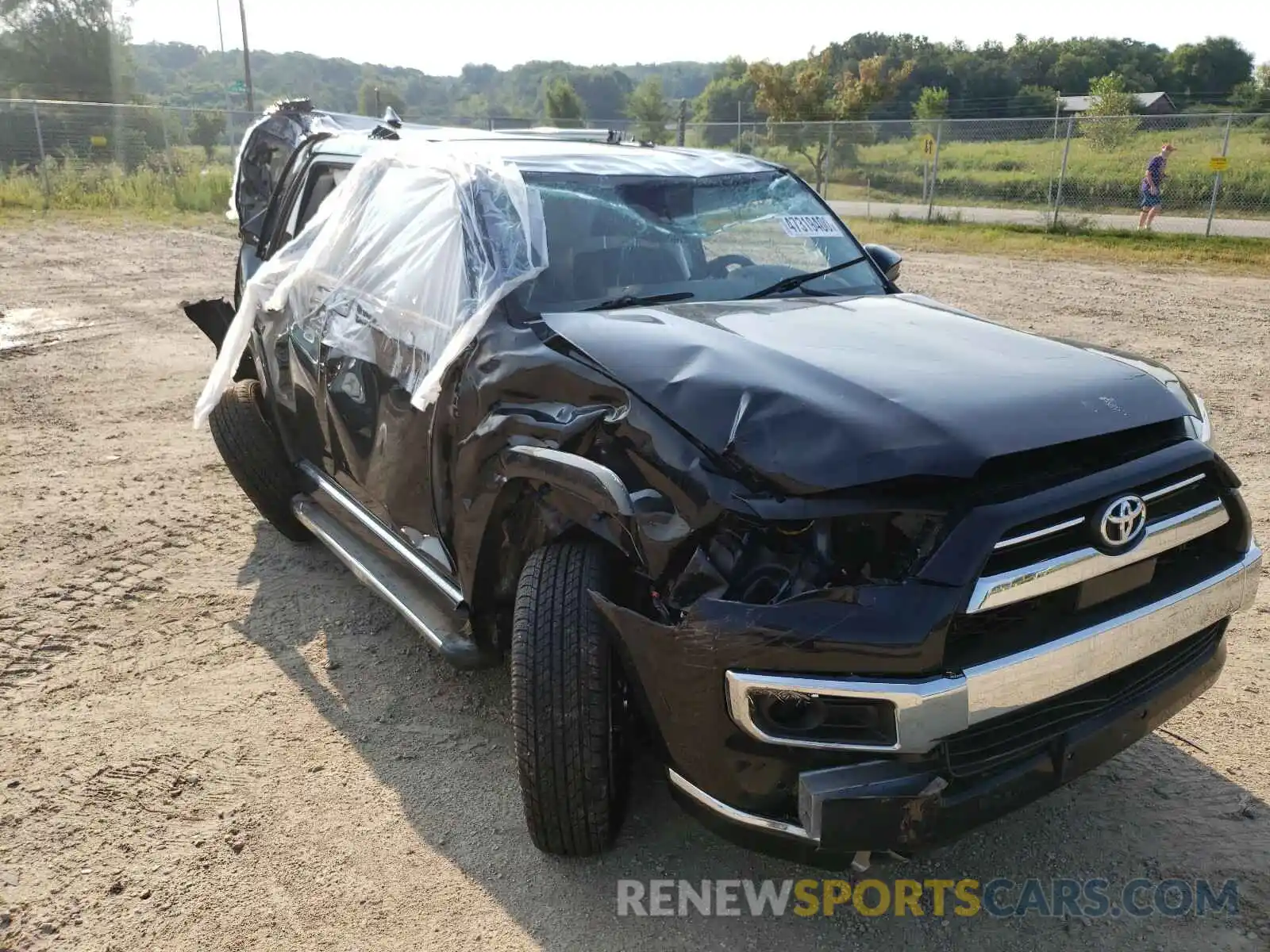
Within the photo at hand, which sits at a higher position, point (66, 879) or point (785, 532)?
point (785, 532)

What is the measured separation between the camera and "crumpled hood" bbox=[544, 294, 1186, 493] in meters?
2.26

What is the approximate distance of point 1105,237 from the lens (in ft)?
54.9

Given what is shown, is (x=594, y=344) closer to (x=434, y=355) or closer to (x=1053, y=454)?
(x=434, y=355)

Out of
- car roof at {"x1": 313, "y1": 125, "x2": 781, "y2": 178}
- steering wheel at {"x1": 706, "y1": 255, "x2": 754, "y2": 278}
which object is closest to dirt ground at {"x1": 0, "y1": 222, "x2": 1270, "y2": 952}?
steering wheel at {"x1": 706, "y1": 255, "x2": 754, "y2": 278}

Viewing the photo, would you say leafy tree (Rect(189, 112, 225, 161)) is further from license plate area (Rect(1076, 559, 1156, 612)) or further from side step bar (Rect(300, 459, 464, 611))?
license plate area (Rect(1076, 559, 1156, 612))

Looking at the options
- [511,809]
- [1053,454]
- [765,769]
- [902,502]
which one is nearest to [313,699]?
[511,809]

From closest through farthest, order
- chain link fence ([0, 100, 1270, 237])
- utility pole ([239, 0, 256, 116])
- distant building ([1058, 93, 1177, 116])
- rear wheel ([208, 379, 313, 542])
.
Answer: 1. rear wheel ([208, 379, 313, 542])
2. chain link fence ([0, 100, 1270, 237])
3. utility pole ([239, 0, 256, 116])
4. distant building ([1058, 93, 1177, 116])

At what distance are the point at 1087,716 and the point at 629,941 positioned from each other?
126 cm

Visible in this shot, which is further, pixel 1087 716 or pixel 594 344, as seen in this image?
pixel 594 344

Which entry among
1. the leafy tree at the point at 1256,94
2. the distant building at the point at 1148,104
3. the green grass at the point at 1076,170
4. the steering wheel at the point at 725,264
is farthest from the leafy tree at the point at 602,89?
the steering wheel at the point at 725,264

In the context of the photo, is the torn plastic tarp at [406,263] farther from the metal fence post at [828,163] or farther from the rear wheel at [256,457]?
the metal fence post at [828,163]

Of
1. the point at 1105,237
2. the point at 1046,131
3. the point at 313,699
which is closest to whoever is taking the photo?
the point at 313,699

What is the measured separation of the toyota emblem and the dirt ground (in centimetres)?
103

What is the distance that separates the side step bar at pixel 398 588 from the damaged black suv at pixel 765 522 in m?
0.02
